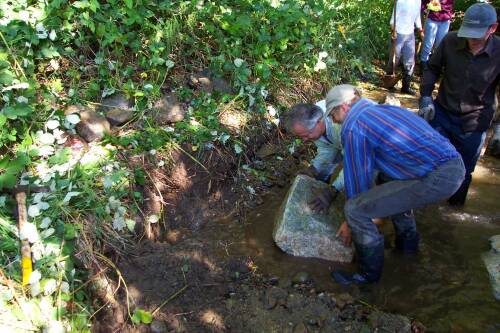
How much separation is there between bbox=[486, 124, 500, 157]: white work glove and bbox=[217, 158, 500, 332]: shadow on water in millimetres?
913

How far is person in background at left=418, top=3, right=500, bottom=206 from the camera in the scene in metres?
3.44

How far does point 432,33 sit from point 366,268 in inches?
203

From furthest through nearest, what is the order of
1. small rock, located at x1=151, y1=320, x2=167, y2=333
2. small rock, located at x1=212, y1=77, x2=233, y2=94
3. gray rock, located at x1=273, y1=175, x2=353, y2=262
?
small rock, located at x1=212, y1=77, x2=233, y2=94, gray rock, located at x1=273, y1=175, x2=353, y2=262, small rock, located at x1=151, y1=320, x2=167, y2=333

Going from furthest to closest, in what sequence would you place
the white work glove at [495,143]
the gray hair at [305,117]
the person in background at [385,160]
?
the white work glove at [495,143] < the gray hair at [305,117] < the person in background at [385,160]

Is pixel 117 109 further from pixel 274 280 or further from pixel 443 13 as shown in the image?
pixel 443 13

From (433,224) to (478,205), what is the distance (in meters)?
0.67

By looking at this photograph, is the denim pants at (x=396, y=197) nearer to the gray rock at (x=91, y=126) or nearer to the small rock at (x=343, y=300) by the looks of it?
the small rock at (x=343, y=300)

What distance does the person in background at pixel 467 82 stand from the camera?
11.3ft

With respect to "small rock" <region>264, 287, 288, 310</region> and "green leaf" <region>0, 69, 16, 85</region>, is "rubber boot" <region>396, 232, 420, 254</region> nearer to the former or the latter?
"small rock" <region>264, 287, 288, 310</region>

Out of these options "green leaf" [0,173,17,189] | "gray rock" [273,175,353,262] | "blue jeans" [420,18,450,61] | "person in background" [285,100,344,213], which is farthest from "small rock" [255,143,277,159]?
"blue jeans" [420,18,450,61]

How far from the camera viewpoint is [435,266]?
3.64 metres

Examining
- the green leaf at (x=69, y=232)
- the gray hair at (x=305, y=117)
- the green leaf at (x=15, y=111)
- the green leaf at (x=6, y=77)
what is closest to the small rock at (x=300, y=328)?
the gray hair at (x=305, y=117)

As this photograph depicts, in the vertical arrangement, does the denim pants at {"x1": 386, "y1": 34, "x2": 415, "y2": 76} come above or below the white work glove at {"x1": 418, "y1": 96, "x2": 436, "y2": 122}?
below

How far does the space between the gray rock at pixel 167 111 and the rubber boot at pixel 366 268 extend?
229cm
